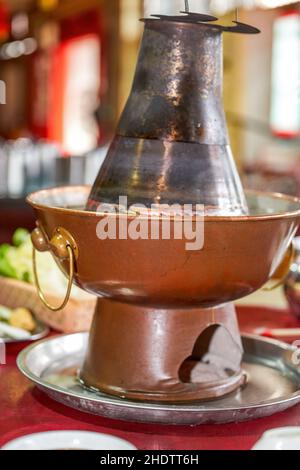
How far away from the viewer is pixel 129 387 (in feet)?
5.45

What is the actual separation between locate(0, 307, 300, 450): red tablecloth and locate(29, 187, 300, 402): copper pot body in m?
0.13

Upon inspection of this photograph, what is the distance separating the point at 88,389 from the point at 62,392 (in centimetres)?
15

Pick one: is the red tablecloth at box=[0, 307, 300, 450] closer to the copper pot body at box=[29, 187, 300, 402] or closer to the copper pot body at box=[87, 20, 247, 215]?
the copper pot body at box=[29, 187, 300, 402]

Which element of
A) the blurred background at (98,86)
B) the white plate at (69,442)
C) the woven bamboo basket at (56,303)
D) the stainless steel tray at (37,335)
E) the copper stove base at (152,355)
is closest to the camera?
the white plate at (69,442)

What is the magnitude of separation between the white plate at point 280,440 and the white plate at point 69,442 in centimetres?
22

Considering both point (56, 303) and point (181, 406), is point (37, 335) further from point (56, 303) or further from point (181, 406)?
point (181, 406)

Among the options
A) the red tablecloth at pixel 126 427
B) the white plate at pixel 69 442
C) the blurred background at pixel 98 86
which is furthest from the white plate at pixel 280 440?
the blurred background at pixel 98 86

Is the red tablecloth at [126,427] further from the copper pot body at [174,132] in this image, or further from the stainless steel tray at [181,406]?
the copper pot body at [174,132]

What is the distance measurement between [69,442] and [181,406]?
0.88ft

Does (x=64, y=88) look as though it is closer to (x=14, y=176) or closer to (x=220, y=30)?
(x=14, y=176)

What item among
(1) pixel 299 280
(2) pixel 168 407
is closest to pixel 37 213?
(2) pixel 168 407

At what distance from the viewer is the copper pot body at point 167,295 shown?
5.05ft

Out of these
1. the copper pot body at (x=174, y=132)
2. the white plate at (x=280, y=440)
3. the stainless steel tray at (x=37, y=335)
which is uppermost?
the copper pot body at (x=174, y=132)

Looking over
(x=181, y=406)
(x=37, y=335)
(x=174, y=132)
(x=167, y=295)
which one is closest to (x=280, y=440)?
(x=181, y=406)
